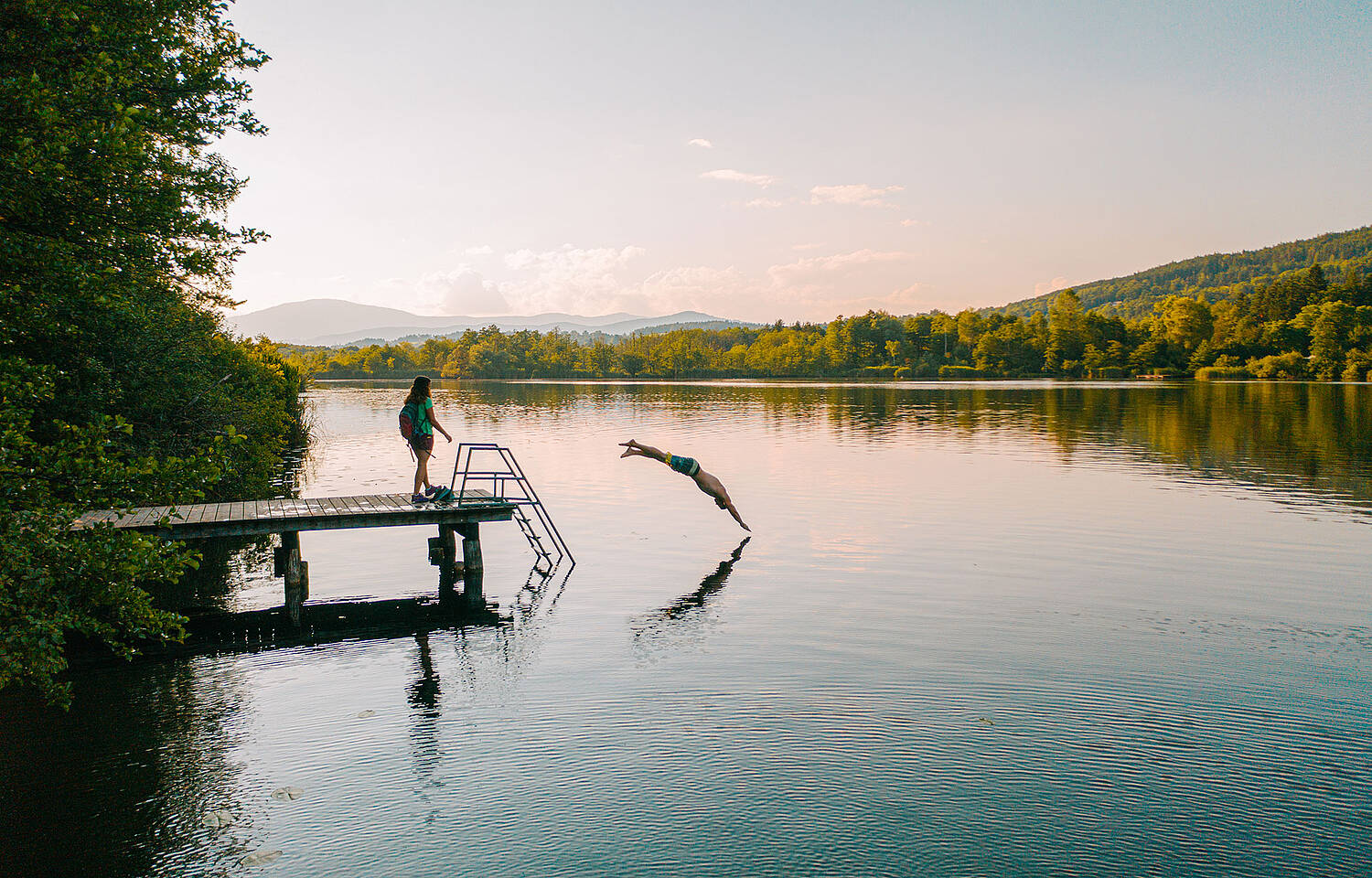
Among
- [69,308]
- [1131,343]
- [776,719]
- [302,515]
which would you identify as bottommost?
[776,719]

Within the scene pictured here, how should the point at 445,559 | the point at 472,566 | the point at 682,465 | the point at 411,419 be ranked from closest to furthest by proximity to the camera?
the point at 472,566 < the point at 411,419 < the point at 445,559 < the point at 682,465

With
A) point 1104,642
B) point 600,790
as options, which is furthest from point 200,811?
point 1104,642

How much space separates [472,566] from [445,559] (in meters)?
1.41

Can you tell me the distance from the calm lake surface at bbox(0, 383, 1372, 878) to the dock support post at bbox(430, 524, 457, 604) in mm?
416

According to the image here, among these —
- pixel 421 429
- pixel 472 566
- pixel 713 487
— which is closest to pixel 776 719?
pixel 472 566

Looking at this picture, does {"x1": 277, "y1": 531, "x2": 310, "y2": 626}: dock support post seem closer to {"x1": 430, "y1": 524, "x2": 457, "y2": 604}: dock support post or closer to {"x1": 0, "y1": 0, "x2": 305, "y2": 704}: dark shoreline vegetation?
{"x1": 0, "y1": 0, "x2": 305, "y2": 704}: dark shoreline vegetation

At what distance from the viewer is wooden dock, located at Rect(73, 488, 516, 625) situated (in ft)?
44.8

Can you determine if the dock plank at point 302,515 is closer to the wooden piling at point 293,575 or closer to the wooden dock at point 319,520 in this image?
the wooden dock at point 319,520

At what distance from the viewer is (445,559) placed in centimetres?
1669

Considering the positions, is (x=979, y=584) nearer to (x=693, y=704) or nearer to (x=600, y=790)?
(x=693, y=704)

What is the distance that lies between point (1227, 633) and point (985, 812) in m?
7.52

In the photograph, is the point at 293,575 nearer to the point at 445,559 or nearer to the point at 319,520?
the point at 319,520

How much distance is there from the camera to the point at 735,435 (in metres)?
Result: 47.1

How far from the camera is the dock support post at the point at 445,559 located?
16.2 meters
